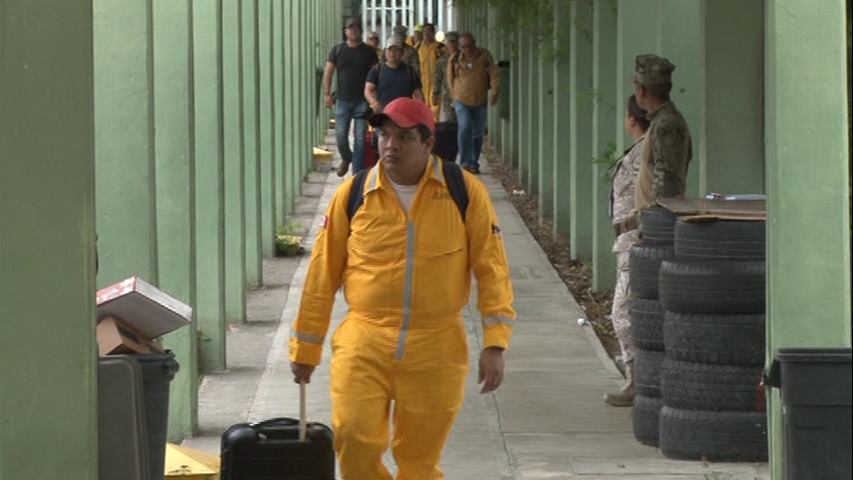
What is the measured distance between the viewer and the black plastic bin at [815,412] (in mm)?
6598

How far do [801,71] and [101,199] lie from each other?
12.4 ft

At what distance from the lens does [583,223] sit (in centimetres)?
1998

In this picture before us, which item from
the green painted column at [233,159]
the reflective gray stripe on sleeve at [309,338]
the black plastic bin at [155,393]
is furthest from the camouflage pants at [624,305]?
the green painted column at [233,159]

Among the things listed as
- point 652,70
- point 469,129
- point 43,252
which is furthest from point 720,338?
point 469,129

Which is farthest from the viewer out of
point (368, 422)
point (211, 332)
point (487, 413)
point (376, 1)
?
point (376, 1)

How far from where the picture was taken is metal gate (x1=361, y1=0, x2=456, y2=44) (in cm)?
5328

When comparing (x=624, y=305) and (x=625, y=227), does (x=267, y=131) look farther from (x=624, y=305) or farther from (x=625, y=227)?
(x=624, y=305)

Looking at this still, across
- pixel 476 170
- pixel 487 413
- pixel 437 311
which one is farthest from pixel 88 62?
pixel 476 170

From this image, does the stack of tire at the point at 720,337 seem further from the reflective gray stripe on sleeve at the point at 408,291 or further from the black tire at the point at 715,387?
the reflective gray stripe on sleeve at the point at 408,291

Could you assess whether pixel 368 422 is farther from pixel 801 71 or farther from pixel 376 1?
pixel 376 1

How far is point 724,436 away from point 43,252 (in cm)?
456

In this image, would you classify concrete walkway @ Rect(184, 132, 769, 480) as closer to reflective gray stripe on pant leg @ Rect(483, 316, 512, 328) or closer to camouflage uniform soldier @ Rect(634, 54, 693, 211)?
camouflage uniform soldier @ Rect(634, 54, 693, 211)

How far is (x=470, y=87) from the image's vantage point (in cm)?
2730

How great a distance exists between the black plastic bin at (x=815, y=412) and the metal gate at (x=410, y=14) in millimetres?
45747
